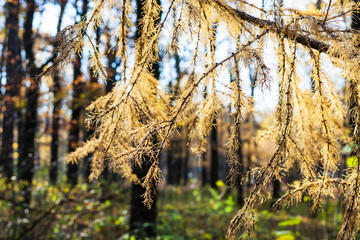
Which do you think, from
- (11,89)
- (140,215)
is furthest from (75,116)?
(140,215)

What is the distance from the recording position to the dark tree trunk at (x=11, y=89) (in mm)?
6906

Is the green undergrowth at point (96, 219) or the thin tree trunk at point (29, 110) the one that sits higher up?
the thin tree trunk at point (29, 110)

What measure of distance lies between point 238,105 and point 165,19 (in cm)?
Answer: 100

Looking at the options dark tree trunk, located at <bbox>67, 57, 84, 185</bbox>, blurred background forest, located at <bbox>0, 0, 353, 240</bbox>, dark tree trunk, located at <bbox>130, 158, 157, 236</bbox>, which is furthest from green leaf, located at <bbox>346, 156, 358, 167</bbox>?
dark tree trunk, located at <bbox>67, 57, 84, 185</bbox>

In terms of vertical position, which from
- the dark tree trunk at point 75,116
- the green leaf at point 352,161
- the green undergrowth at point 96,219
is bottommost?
the green undergrowth at point 96,219

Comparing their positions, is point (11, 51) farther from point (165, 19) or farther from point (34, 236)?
point (165, 19)

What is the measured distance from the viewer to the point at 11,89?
739cm

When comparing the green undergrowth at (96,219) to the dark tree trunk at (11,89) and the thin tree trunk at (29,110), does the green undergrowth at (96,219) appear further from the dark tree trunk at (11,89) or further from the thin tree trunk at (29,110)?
the thin tree trunk at (29,110)

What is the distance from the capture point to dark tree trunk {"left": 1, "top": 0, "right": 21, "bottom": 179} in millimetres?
6906

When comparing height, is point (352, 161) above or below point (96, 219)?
above

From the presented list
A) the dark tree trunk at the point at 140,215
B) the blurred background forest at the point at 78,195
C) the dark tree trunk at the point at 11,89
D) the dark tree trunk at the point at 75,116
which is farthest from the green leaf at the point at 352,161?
the dark tree trunk at the point at 11,89

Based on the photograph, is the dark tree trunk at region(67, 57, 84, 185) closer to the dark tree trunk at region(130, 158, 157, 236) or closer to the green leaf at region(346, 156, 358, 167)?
the dark tree trunk at region(130, 158, 157, 236)

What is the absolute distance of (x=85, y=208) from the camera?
17.9 feet

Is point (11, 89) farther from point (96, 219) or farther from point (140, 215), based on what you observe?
point (140, 215)
